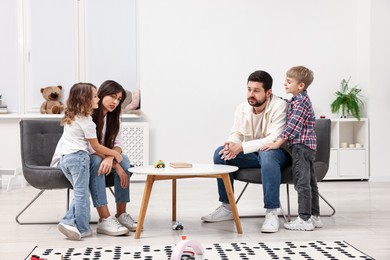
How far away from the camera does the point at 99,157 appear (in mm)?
3492

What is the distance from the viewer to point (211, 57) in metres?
6.04

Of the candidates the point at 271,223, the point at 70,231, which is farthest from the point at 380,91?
the point at 70,231

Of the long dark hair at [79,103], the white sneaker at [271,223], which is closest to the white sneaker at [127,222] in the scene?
the long dark hair at [79,103]

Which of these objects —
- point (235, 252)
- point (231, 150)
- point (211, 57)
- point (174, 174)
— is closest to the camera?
point (235, 252)

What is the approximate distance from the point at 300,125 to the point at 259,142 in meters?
0.27

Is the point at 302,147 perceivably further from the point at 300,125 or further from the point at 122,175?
the point at 122,175

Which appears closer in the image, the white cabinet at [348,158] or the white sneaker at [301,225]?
the white sneaker at [301,225]

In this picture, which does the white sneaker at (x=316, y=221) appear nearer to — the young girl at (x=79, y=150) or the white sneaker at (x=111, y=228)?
the white sneaker at (x=111, y=228)

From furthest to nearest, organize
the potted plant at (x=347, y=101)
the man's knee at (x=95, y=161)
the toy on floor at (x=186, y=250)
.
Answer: the potted plant at (x=347, y=101) < the man's knee at (x=95, y=161) < the toy on floor at (x=186, y=250)

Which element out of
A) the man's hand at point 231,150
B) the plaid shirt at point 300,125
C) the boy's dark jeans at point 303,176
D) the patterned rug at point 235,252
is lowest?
the patterned rug at point 235,252

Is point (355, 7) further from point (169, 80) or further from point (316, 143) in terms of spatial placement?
point (316, 143)

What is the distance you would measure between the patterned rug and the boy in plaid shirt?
0.44 metres

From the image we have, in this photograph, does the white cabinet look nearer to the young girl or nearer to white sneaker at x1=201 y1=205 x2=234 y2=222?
white sneaker at x1=201 y1=205 x2=234 y2=222

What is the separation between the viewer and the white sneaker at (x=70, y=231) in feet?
10.6
